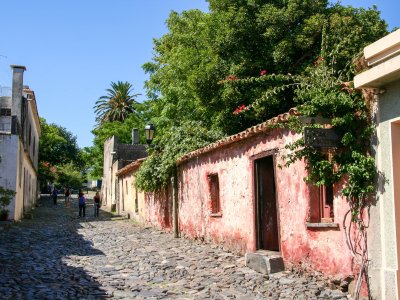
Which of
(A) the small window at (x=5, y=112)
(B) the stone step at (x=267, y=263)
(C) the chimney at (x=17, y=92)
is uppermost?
(C) the chimney at (x=17, y=92)

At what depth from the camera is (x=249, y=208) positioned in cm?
1055

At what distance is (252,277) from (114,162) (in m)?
26.3

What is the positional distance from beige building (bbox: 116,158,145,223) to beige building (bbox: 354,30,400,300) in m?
14.8

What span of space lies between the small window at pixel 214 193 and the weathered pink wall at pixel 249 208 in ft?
0.53

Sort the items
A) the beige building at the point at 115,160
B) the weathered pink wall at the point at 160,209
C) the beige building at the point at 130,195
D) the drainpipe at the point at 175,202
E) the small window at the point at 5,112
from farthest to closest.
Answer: the beige building at the point at 115,160, the beige building at the point at 130,195, the small window at the point at 5,112, the weathered pink wall at the point at 160,209, the drainpipe at the point at 175,202

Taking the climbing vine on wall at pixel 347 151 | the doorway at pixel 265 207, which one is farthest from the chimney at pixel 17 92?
the climbing vine on wall at pixel 347 151

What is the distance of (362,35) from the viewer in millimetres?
17016

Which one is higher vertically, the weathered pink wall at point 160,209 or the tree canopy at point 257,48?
the tree canopy at point 257,48

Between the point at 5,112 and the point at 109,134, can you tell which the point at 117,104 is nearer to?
the point at 109,134

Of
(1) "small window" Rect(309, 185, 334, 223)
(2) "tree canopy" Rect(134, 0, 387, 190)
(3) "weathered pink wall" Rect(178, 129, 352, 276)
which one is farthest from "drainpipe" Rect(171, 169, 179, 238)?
(1) "small window" Rect(309, 185, 334, 223)

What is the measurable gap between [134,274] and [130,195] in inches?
658

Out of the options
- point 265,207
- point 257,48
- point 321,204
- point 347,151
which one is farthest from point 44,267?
point 257,48

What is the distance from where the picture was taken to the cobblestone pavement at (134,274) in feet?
24.1

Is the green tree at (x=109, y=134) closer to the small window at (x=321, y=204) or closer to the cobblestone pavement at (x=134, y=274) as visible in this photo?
the cobblestone pavement at (x=134, y=274)
